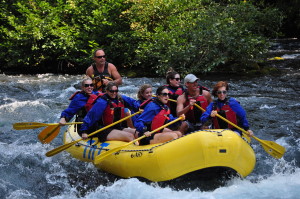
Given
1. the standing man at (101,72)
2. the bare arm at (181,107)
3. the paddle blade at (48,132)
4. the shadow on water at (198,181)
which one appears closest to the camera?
the shadow on water at (198,181)

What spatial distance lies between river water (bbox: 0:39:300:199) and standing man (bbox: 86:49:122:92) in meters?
1.22

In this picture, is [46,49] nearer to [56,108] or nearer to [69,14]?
[69,14]

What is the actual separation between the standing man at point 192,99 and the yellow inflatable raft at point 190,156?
951mm

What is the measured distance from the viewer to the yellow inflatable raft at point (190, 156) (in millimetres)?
4410

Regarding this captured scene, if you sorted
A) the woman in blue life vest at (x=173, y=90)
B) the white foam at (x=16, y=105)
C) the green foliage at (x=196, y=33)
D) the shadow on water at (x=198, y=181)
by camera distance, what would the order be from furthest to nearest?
the green foliage at (x=196, y=33) → the white foam at (x=16, y=105) → the woman in blue life vest at (x=173, y=90) → the shadow on water at (x=198, y=181)

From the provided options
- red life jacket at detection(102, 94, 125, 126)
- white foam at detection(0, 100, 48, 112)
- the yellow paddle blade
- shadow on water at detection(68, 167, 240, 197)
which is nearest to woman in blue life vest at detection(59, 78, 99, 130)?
red life jacket at detection(102, 94, 125, 126)

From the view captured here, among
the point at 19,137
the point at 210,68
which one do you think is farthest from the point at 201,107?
the point at 210,68

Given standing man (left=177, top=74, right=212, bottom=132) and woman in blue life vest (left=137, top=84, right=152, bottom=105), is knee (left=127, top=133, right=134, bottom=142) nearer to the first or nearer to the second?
woman in blue life vest (left=137, top=84, right=152, bottom=105)

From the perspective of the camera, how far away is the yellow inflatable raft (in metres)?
4.41

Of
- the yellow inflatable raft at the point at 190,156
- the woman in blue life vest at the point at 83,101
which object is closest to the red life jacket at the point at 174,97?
the woman in blue life vest at the point at 83,101

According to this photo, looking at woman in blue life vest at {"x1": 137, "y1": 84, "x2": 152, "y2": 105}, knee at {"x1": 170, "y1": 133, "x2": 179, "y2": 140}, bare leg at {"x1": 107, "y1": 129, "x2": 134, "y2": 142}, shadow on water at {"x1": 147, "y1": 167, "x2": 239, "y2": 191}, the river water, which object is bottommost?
the river water

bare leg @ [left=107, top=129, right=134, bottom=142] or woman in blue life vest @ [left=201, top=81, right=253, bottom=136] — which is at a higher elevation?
woman in blue life vest @ [left=201, top=81, right=253, bottom=136]

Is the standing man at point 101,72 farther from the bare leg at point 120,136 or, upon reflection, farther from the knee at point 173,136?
the knee at point 173,136

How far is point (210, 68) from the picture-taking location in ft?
37.5
